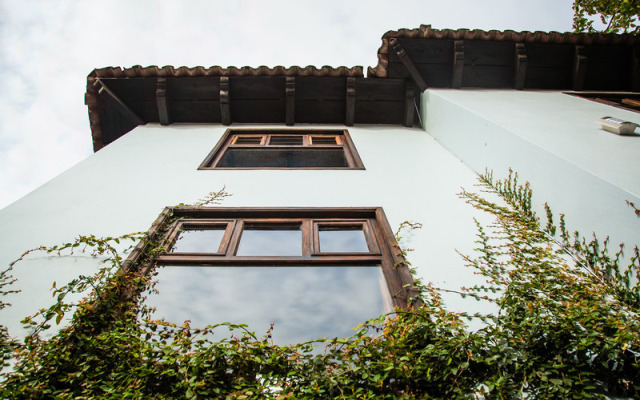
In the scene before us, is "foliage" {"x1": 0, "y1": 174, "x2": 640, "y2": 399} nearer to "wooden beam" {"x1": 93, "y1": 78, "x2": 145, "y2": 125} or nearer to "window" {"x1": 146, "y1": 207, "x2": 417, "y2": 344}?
"window" {"x1": 146, "y1": 207, "x2": 417, "y2": 344}

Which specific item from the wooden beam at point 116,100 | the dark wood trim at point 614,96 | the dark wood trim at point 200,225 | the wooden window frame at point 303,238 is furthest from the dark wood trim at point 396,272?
the wooden beam at point 116,100

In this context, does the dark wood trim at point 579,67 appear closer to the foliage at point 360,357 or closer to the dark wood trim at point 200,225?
the foliage at point 360,357

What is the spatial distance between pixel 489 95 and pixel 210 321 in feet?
18.4

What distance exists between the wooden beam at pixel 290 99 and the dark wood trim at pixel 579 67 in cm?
496

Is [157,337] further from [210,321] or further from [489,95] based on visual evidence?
[489,95]

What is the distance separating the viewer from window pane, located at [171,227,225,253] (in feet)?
11.6

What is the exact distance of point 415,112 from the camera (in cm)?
712

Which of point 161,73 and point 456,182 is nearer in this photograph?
point 456,182

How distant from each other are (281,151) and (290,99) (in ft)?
3.97

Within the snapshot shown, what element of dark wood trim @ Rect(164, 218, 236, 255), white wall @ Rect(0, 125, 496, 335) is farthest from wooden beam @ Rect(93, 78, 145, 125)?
dark wood trim @ Rect(164, 218, 236, 255)

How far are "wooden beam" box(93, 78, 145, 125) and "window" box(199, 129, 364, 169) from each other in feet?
5.98

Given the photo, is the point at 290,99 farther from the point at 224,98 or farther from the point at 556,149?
the point at 556,149

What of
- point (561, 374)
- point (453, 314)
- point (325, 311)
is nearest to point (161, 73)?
point (325, 311)

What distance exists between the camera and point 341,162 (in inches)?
232
